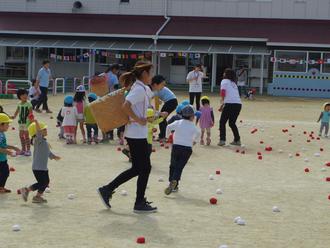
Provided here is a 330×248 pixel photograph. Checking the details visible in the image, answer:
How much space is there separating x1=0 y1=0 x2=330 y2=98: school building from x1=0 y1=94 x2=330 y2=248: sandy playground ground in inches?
785

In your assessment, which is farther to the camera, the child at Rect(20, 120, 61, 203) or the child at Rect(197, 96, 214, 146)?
the child at Rect(197, 96, 214, 146)

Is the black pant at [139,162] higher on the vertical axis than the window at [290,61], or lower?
lower

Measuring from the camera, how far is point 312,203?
8.74 metres

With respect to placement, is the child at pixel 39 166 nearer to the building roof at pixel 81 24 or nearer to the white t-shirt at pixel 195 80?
the white t-shirt at pixel 195 80

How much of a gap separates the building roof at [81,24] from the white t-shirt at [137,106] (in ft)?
89.9

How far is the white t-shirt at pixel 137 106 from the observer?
308 inches

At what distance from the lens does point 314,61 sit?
109 ft

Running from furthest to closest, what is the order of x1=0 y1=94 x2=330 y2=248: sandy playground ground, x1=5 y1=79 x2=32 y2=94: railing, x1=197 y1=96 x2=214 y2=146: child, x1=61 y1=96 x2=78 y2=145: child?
1. x1=5 y1=79 x2=32 y2=94: railing
2. x1=197 y1=96 x2=214 y2=146: child
3. x1=61 y1=96 x2=78 y2=145: child
4. x1=0 y1=94 x2=330 y2=248: sandy playground ground

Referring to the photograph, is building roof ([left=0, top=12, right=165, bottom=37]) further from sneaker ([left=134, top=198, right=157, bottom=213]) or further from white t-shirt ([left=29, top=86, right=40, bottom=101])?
sneaker ([left=134, top=198, right=157, bottom=213])

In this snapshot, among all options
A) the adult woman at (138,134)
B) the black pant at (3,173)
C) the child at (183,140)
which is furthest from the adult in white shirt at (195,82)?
the adult woman at (138,134)

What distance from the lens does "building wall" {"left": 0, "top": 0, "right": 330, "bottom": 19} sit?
35.3m

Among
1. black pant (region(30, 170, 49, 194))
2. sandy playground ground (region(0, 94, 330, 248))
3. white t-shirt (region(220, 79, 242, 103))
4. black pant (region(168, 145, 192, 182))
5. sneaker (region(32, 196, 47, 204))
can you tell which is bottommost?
sandy playground ground (region(0, 94, 330, 248))

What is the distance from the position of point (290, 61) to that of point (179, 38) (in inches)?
237

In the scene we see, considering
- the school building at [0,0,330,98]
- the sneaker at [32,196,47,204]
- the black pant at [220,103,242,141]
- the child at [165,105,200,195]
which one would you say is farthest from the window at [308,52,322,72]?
the sneaker at [32,196,47,204]
